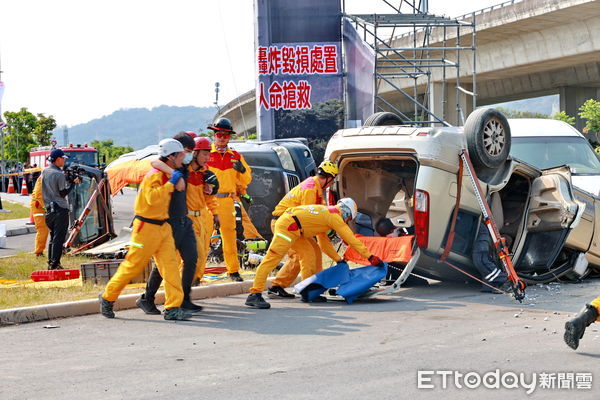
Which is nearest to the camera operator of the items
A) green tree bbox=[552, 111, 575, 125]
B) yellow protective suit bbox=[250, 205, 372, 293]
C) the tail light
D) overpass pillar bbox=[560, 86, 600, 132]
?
yellow protective suit bbox=[250, 205, 372, 293]

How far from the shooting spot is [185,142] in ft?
31.9

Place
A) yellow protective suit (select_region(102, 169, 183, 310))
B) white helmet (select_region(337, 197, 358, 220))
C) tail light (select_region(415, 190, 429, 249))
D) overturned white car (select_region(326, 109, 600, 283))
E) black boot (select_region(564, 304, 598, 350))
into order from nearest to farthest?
black boot (select_region(564, 304, 598, 350))
yellow protective suit (select_region(102, 169, 183, 310))
white helmet (select_region(337, 197, 358, 220))
tail light (select_region(415, 190, 429, 249))
overturned white car (select_region(326, 109, 600, 283))

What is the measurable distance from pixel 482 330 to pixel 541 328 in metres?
Result: 0.52

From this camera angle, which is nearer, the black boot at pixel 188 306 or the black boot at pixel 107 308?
the black boot at pixel 107 308

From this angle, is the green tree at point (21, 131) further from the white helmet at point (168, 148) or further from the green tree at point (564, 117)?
the white helmet at point (168, 148)

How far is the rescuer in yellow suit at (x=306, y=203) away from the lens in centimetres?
1023

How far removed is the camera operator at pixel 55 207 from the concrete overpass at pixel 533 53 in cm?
1852

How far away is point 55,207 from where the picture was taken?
1352cm

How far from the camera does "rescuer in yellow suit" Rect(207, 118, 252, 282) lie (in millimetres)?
11094

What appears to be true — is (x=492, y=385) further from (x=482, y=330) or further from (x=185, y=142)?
(x=185, y=142)

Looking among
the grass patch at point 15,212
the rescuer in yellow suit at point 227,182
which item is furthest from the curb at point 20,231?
the rescuer in yellow suit at point 227,182

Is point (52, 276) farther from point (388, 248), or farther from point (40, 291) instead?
point (388, 248)

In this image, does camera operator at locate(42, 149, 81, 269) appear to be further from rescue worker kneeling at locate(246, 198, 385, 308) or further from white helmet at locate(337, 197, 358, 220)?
white helmet at locate(337, 197, 358, 220)

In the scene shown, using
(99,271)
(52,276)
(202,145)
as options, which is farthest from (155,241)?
(52,276)
